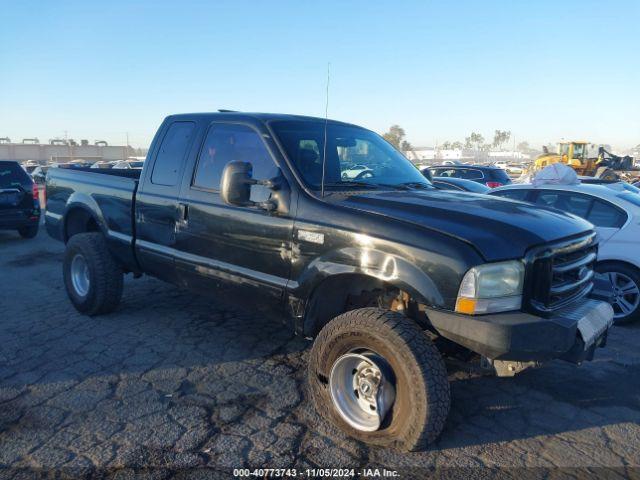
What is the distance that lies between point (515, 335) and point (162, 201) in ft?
9.71

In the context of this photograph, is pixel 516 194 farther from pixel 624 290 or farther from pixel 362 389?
pixel 362 389

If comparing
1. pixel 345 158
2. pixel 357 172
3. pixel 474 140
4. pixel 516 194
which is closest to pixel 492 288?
pixel 357 172

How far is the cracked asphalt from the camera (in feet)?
9.30

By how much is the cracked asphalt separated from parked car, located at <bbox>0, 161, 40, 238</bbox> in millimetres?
5019

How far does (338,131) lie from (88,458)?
285 centimetres

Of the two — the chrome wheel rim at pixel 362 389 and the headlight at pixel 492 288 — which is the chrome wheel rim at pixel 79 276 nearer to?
the chrome wheel rim at pixel 362 389

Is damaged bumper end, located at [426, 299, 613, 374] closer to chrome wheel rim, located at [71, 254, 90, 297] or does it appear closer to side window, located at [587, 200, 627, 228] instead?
side window, located at [587, 200, 627, 228]

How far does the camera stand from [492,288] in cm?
269

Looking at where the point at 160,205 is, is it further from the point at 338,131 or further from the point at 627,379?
the point at 627,379

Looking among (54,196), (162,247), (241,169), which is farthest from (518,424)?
(54,196)

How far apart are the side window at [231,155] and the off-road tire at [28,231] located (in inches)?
287

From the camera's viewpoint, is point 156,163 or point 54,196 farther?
point 54,196

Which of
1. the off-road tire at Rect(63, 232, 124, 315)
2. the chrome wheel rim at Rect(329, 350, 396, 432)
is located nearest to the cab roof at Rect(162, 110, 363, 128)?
the off-road tire at Rect(63, 232, 124, 315)

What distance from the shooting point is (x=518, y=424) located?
329cm
